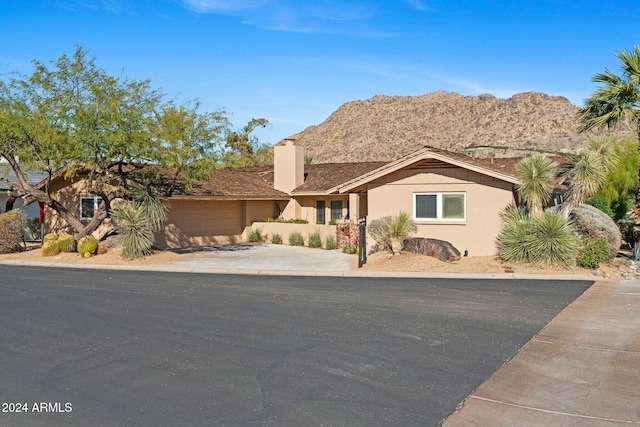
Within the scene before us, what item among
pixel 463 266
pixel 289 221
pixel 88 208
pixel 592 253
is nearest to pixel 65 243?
pixel 88 208

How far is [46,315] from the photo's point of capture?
1156 centimetres

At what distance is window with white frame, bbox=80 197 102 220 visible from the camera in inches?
1062

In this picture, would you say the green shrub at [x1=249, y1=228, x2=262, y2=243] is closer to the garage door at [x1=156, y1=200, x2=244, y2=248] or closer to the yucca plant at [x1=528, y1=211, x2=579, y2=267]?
the garage door at [x1=156, y1=200, x2=244, y2=248]

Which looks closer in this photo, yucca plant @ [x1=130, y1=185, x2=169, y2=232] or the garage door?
yucca plant @ [x1=130, y1=185, x2=169, y2=232]

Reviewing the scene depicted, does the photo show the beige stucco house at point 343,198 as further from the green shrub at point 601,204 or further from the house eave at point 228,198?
the green shrub at point 601,204

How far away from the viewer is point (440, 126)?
88.3 metres

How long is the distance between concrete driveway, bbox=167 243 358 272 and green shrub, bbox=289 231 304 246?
18.2 inches

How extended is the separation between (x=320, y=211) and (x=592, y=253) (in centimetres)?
1587

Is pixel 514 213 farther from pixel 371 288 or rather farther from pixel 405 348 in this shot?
pixel 405 348

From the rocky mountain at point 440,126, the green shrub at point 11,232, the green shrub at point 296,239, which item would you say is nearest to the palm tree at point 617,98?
the green shrub at point 296,239

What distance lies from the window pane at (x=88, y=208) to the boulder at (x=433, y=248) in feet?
47.5

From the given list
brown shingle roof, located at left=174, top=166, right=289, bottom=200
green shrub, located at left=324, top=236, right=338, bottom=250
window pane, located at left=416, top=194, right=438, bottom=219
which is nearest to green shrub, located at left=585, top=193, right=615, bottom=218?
window pane, located at left=416, top=194, right=438, bottom=219

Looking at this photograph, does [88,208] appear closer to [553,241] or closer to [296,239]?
[296,239]

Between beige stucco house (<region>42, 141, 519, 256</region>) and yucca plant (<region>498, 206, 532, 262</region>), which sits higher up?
beige stucco house (<region>42, 141, 519, 256</region>)
